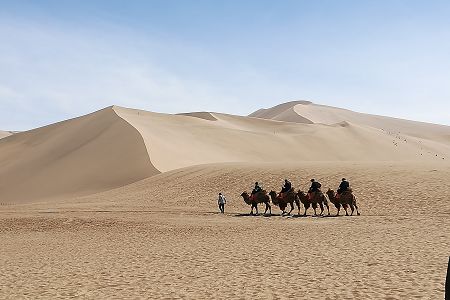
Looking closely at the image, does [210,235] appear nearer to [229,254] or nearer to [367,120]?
[229,254]

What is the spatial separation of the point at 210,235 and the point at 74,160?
51453 millimetres

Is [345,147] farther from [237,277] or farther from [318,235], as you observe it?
[237,277]

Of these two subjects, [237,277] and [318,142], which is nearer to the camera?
[237,277]

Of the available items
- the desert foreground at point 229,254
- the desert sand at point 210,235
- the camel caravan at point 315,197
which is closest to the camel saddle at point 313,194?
the camel caravan at point 315,197

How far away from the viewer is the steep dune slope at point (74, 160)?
5725 centimetres

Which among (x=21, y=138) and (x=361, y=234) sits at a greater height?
(x=21, y=138)

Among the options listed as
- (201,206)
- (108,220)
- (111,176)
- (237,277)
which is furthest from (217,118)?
(237,277)

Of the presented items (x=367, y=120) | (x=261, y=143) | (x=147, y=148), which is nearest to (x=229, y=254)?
(x=147, y=148)

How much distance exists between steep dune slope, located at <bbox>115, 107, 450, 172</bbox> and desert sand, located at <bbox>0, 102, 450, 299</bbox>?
10.2 feet

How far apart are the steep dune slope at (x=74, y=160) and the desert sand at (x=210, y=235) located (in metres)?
0.30

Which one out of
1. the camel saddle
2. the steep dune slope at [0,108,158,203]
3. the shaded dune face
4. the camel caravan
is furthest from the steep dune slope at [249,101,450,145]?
the camel saddle

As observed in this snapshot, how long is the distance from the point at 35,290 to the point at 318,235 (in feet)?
32.5

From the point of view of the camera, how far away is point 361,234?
1780 cm

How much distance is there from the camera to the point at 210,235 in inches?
735
